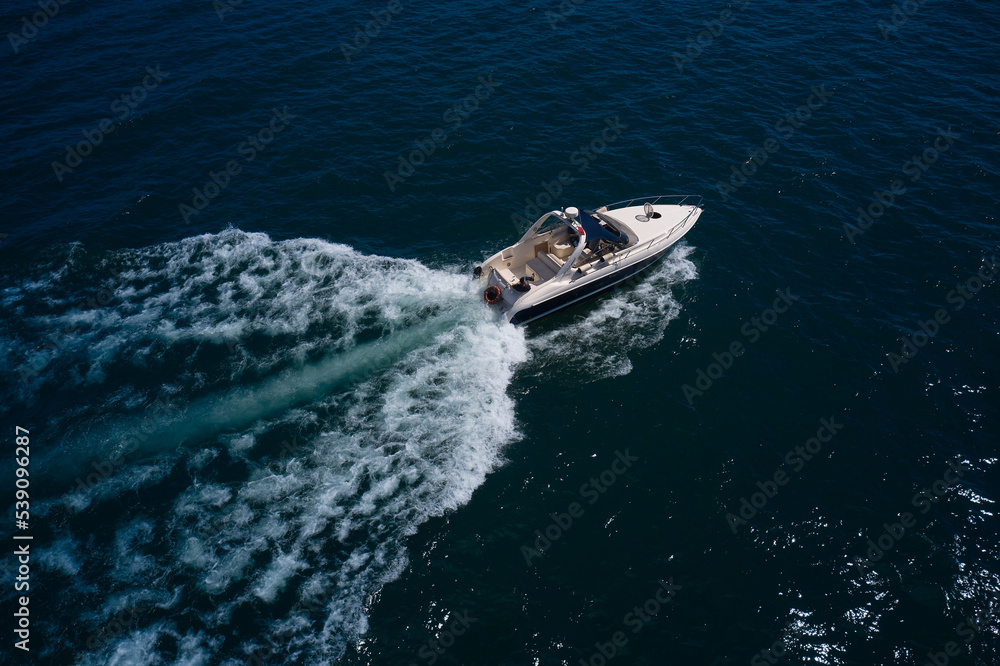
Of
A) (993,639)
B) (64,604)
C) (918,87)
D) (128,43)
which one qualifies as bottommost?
(993,639)

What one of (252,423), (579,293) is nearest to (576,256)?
(579,293)

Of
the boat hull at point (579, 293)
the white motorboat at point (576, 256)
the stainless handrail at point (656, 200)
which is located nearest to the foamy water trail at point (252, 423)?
the boat hull at point (579, 293)

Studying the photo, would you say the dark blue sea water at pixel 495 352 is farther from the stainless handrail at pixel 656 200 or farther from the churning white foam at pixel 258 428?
the stainless handrail at pixel 656 200

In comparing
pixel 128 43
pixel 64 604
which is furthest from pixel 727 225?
pixel 128 43

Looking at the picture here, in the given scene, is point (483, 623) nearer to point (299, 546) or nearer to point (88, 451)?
point (299, 546)

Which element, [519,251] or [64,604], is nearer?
[64,604]

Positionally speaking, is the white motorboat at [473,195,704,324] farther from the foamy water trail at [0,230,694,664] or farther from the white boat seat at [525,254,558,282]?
the foamy water trail at [0,230,694,664]
